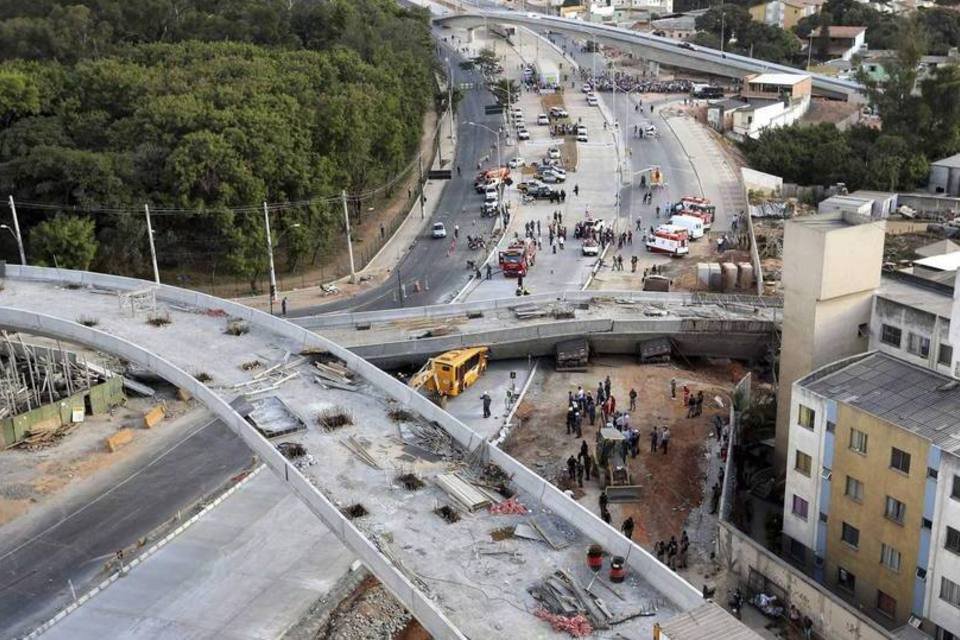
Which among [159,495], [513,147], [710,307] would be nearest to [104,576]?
[159,495]

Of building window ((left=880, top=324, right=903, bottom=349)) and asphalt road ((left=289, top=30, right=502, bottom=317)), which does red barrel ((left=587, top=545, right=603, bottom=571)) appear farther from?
asphalt road ((left=289, top=30, right=502, bottom=317))

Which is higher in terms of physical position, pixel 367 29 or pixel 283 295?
pixel 367 29

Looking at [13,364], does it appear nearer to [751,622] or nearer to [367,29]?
[751,622]

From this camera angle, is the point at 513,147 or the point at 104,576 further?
the point at 513,147

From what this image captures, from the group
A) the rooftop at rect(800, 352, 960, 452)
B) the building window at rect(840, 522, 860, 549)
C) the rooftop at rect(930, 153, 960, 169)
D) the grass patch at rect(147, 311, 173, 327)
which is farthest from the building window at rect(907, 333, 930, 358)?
the rooftop at rect(930, 153, 960, 169)

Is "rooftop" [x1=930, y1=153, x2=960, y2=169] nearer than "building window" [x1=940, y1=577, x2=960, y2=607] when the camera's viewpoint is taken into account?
No
